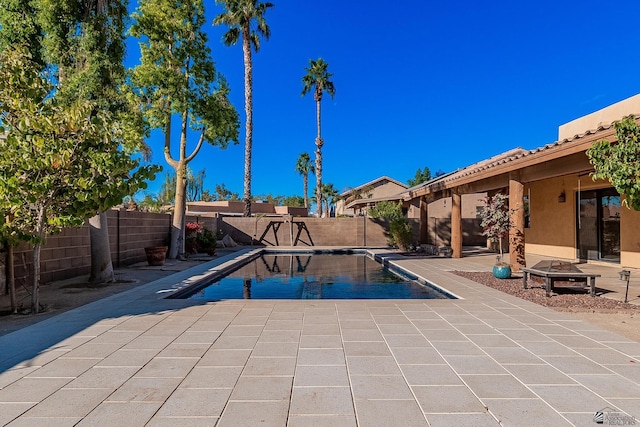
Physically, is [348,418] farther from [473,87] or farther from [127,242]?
[473,87]

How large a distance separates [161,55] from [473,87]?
1203 inches

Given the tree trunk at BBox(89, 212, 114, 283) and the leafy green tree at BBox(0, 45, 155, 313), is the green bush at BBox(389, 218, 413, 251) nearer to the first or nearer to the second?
the tree trunk at BBox(89, 212, 114, 283)

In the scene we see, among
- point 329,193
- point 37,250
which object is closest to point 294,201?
point 329,193

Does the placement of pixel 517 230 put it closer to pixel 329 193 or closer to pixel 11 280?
pixel 11 280

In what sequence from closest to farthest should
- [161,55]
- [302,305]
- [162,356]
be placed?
[162,356], [302,305], [161,55]

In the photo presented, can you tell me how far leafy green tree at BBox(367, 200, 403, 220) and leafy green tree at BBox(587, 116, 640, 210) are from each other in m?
15.7

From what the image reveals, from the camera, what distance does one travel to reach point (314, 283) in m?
9.93

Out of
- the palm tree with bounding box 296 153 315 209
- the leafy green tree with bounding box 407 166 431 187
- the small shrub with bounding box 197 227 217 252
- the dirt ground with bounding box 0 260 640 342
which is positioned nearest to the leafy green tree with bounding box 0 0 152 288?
the dirt ground with bounding box 0 260 640 342

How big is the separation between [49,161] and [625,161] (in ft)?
25.4

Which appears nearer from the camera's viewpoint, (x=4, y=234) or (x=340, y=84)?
(x=4, y=234)

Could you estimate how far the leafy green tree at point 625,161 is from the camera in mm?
5098

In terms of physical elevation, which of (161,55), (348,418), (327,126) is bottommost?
(348,418)

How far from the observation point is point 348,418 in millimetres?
2615

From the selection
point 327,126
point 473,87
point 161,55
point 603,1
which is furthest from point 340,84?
point 161,55
